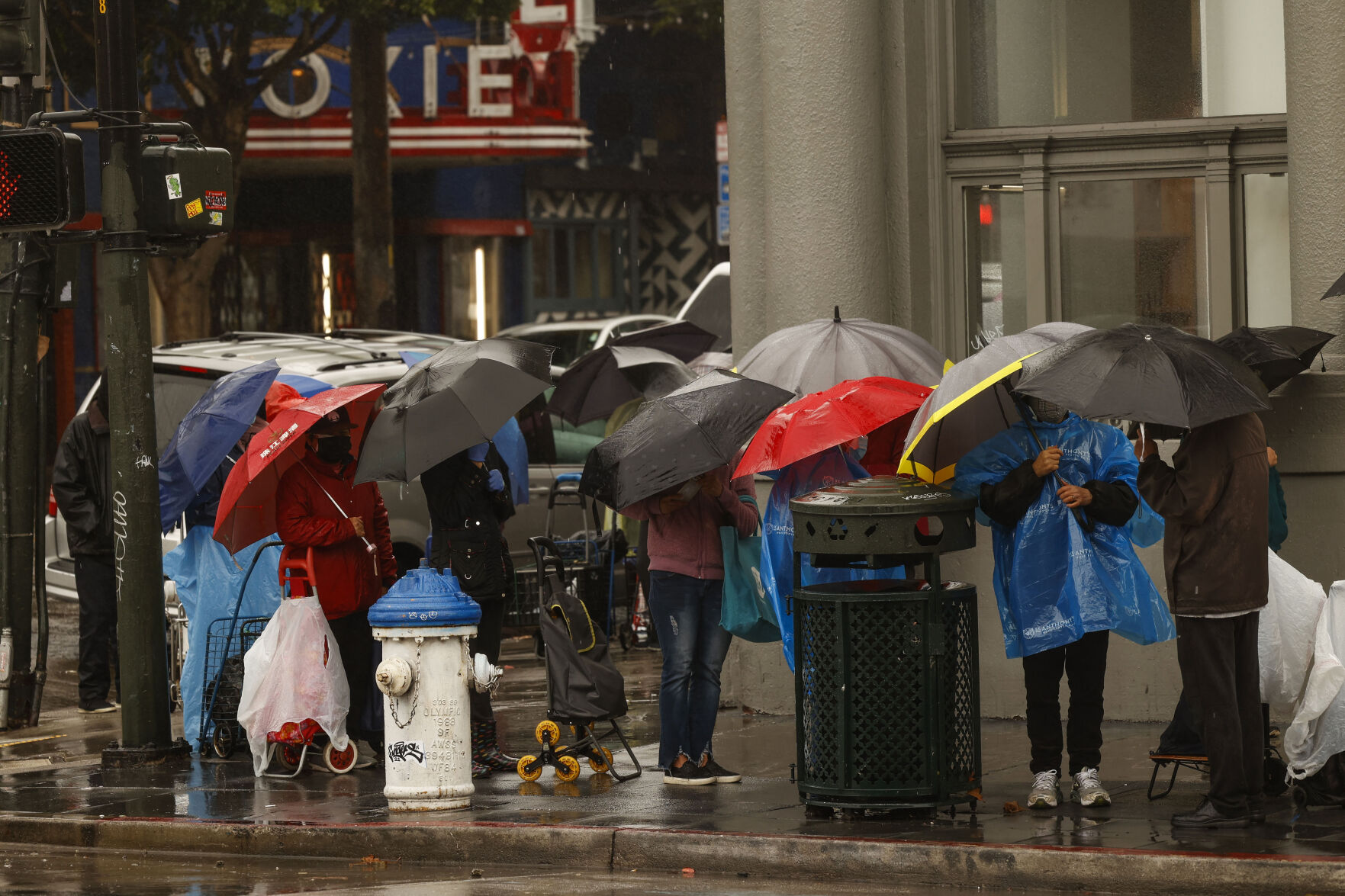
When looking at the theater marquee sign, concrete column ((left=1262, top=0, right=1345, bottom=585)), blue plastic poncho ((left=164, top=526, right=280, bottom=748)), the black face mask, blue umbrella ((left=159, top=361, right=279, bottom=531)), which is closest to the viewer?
concrete column ((left=1262, top=0, right=1345, bottom=585))

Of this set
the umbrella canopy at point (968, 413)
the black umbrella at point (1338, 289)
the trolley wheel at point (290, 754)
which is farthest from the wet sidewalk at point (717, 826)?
the black umbrella at point (1338, 289)

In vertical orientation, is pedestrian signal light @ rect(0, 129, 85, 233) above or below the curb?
above

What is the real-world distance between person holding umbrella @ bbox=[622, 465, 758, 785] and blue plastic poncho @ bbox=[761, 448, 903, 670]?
0.56ft

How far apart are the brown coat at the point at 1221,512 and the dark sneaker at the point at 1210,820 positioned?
0.77 meters

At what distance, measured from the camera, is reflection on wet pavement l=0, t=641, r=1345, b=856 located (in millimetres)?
7707

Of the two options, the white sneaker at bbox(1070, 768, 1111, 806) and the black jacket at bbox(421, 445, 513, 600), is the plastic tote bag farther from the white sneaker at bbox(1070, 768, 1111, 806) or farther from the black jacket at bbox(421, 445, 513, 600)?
the white sneaker at bbox(1070, 768, 1111, 806)

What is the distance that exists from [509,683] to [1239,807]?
6.47 m

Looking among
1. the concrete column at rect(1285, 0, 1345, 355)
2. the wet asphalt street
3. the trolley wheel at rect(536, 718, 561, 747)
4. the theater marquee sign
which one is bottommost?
the wet asphalt street

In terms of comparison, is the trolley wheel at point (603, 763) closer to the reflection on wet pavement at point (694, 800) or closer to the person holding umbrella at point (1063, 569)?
the reflection on wet pavement at point (694, 800)

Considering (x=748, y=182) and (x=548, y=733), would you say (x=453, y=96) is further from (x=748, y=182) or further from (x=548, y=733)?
(x=548, y=733)

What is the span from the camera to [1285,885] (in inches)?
272

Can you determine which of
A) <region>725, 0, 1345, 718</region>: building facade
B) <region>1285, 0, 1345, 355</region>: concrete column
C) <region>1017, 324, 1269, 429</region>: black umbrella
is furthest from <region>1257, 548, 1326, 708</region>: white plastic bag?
<region>725, 0, 1345, 718</region>: building facade

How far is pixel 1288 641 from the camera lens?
8195mm

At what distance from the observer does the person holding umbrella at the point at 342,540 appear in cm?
1003
